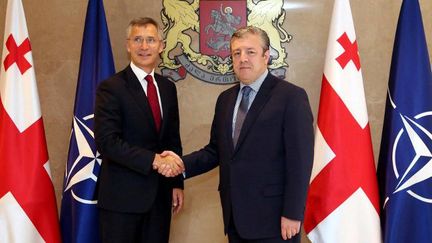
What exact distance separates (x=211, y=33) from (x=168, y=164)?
1.02m

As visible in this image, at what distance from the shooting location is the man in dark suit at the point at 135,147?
6.88ft

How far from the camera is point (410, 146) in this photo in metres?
2.25

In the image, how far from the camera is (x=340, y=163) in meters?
2.30

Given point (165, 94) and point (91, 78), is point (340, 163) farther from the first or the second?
point (91, 78)

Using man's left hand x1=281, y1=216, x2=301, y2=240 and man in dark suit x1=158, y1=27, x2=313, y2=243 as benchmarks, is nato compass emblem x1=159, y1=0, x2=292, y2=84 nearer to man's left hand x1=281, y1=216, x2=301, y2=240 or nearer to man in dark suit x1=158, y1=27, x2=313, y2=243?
man in dark suit x1=158, y1=27, x2=313, y2=243

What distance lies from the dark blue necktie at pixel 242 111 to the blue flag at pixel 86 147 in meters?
0.92

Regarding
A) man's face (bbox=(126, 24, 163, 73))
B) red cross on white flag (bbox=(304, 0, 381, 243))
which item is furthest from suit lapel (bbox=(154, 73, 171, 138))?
red cross on white flag (bbox=(304, 0, 381, 243))

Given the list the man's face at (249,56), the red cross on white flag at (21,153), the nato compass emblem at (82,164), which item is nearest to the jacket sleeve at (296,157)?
the man's face at (249,56)

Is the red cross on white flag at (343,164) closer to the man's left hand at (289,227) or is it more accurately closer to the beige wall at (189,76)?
the beige wall at (189,76)

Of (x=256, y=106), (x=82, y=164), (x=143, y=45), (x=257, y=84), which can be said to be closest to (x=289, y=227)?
(x=256, y=106)

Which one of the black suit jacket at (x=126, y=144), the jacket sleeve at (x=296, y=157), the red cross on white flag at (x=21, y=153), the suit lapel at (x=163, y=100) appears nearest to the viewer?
the jacket sleeve at (x=296, y=157)

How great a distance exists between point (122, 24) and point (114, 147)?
3.65 ft

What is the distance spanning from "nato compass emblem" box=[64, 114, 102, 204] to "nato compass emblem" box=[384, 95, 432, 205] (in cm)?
157

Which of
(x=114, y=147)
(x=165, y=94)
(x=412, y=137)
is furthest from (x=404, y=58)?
(x=114, y=147)
